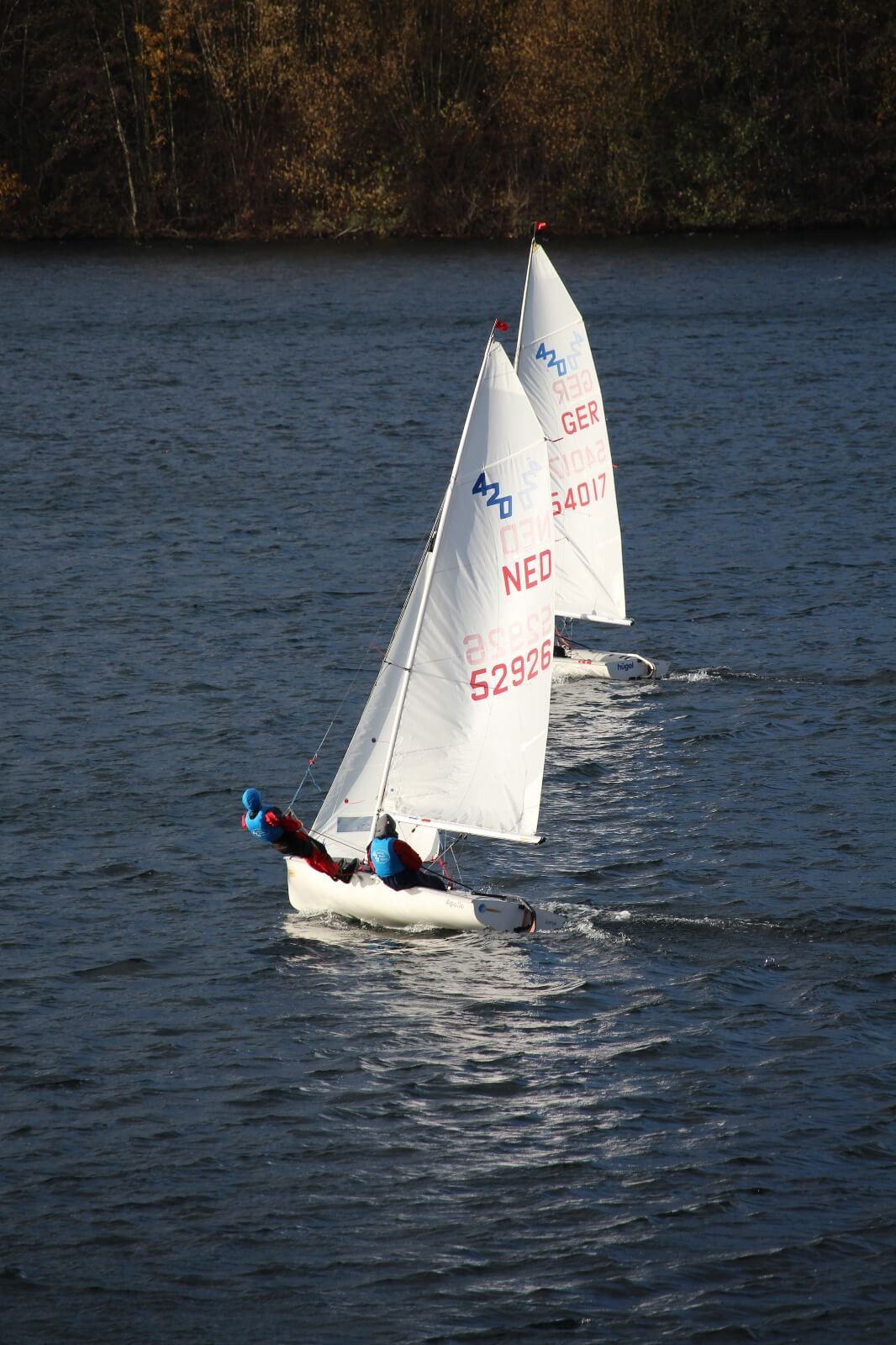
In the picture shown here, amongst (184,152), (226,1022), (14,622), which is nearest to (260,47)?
(184,152)

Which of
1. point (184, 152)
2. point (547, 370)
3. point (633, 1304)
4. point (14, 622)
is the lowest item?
point (633, 1304)

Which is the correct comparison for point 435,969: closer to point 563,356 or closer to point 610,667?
point 610,667

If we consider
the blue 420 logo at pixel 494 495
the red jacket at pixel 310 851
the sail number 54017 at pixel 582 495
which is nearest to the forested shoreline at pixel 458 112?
the sail number 54017 at pixel 582 495

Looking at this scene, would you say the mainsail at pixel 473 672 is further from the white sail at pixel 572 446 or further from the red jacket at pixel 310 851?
the white sail at pixel 572 446

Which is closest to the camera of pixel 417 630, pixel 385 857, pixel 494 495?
pixel 385 857

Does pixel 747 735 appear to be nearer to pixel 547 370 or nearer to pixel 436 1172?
pixel 547 370

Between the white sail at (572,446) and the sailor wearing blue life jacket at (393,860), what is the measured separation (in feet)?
45.0

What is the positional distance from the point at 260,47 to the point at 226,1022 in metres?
107

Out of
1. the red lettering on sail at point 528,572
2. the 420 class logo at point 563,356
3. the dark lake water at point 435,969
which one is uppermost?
the 420 class logo at point 563,356

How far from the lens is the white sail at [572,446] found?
37438 millimetres

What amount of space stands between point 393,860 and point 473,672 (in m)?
3.21

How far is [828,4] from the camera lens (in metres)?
118

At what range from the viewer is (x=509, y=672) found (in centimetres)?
2742

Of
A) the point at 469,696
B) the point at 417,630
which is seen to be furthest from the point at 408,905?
the point at 417,630
